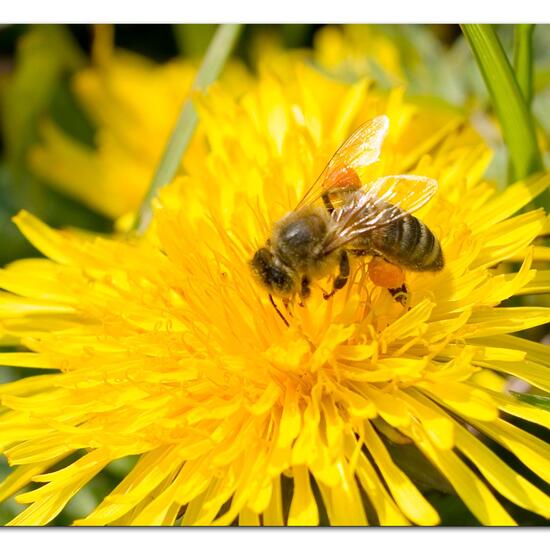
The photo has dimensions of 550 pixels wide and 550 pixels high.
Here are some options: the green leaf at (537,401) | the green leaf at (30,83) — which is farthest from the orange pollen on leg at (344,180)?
the green leaf at (30,83)

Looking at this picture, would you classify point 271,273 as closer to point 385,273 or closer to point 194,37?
point 385,273

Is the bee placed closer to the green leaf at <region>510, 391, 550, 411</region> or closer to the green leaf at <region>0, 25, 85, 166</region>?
the green leaf at <region>510, 391, 550, 411</region>

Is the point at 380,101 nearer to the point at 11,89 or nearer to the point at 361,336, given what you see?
the point at 361,336
